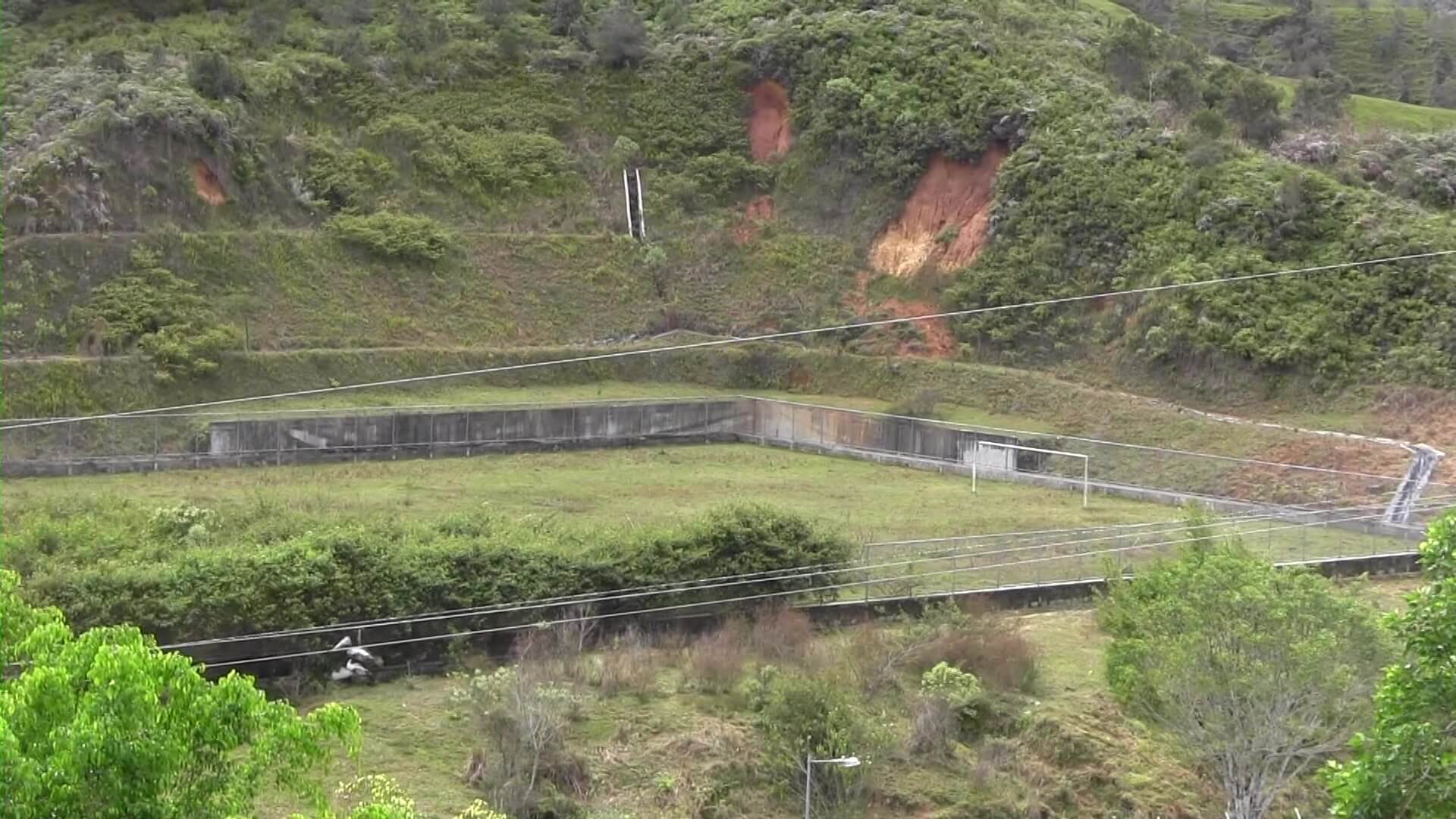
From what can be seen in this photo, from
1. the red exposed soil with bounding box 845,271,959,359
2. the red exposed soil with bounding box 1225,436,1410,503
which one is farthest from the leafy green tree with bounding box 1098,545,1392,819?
the red exposed soil with bounding box 845,271,959,359

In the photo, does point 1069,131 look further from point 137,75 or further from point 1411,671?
point 1411,671

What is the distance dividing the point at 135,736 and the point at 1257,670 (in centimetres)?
1130

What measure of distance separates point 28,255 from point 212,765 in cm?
3203

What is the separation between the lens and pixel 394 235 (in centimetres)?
4209

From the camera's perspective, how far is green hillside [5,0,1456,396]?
120 feet

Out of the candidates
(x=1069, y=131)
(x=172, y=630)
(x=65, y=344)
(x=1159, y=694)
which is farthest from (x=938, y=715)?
(x=1069, y=131)

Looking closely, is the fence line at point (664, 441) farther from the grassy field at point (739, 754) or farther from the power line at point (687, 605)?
the grassy field at point (739, 754)

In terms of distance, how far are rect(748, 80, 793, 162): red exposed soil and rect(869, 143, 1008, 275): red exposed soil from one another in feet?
19.6

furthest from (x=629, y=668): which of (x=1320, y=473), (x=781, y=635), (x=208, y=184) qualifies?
(x=208, y=184)

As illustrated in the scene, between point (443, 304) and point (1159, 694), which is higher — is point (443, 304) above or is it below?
above

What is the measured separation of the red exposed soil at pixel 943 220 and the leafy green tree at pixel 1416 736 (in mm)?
35480

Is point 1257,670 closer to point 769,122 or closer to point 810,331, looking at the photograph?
point 810,331

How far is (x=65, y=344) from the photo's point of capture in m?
34.2

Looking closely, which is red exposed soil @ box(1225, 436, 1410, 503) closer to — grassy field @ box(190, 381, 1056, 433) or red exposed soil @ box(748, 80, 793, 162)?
grassy field @ box(190, 381, 1056, 433)
